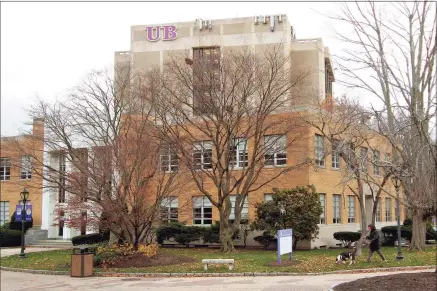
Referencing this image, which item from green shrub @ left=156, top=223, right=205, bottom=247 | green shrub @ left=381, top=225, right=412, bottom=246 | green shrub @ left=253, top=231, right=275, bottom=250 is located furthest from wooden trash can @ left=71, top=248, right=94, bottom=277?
green shrub @ left=381, top=225, right=412, bottom=246

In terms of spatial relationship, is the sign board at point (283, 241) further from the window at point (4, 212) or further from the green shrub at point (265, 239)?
the window at point (4, 212)

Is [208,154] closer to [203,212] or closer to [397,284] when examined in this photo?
[203,212]

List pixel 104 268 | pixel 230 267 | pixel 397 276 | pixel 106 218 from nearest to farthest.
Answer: pixel 397 276 → pixel 230 267 → pixel 104 268 → pixel 106 218

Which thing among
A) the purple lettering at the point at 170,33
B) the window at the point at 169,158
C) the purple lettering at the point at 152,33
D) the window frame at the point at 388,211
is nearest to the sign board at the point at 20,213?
the window at the point at 169,158

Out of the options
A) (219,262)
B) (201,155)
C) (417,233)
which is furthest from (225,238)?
(417,233)

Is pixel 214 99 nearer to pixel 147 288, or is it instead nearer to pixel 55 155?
pixel 55 155

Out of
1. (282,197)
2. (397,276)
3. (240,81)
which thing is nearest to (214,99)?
(240,81)

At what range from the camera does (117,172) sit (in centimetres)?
2217

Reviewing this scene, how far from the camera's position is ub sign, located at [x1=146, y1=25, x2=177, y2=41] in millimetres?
50344

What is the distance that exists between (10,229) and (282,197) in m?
21.3

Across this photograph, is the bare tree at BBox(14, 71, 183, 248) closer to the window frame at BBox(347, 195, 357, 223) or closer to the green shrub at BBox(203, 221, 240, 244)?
the green shrub at BBox(203, 221, 240, 244)

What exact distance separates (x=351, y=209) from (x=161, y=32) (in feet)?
82.3

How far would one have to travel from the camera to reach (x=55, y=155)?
95.9ft

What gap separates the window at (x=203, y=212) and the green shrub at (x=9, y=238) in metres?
13.0
